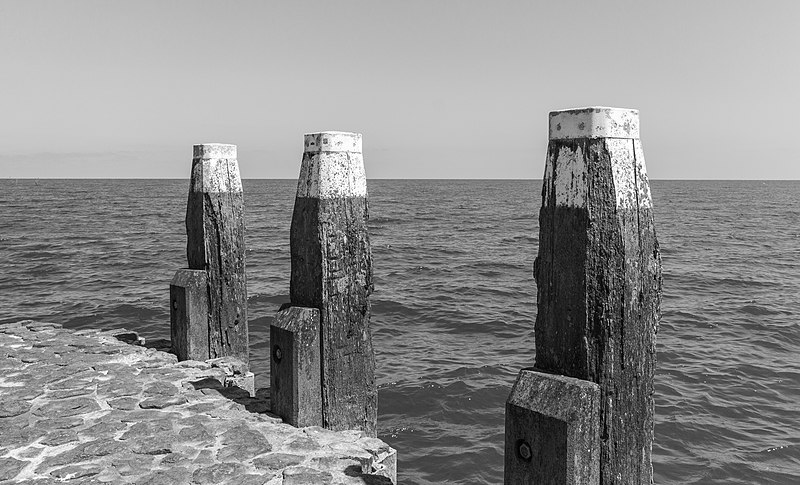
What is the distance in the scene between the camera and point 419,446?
9.81 meters

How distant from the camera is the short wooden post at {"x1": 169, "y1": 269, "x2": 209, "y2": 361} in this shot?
836 centimetres

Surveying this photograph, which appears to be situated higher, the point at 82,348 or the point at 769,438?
the point at 82,348

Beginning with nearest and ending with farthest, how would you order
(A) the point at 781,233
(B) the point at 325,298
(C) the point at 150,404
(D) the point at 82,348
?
(B) the point at 325,298, (C) the point at 150,404, (D) the point at 82,348, (A) the point at 781,233

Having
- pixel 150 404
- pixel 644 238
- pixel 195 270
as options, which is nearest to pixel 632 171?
pixel 644 238

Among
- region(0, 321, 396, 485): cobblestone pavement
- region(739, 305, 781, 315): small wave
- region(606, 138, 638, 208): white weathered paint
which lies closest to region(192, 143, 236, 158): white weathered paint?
region(0, 321, 396, 485): cobblestone pavement

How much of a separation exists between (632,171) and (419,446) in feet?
23.1

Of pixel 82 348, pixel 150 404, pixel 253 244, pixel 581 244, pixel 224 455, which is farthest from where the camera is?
pixel 253 244

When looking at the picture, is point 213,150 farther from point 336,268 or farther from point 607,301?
point 607,301

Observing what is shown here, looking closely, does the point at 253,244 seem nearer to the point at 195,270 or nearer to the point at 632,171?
the point at 195,270

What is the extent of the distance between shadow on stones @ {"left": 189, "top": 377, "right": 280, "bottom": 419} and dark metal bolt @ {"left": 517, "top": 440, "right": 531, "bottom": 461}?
3370 mm

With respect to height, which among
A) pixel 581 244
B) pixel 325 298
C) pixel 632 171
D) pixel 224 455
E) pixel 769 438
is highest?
pixel 632 171

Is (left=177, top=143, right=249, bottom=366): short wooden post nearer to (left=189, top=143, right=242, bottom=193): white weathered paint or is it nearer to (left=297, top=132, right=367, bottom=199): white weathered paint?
(left=189, top=143, right=242, bottom=193): white weathered paint

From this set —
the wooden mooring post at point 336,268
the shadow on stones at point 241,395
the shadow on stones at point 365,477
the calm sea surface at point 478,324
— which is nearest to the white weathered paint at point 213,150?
Result: the wooden mooring post at point 336,268

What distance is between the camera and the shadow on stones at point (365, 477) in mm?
5320
